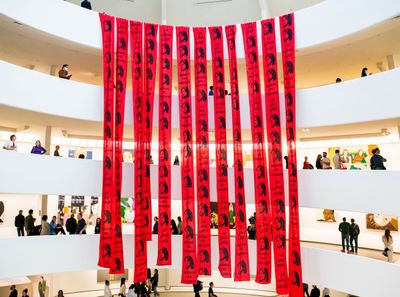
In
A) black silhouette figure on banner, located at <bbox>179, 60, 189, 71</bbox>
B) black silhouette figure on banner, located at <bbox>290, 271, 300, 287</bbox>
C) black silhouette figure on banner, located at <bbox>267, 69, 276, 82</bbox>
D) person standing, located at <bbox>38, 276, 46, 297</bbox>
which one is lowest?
person standing, located at <bbox>38, 276, 46, 297</bbox>

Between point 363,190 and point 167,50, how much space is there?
9.24m

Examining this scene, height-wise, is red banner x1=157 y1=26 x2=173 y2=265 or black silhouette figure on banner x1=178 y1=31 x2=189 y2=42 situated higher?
black silhouette figure on banner x1=178 y1=31 x2=189 y2=42

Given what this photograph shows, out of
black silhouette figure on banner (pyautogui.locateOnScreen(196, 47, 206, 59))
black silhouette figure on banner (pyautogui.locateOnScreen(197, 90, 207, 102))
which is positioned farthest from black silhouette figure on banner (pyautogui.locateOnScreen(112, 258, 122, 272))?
black silhouette figure on banner (pyautogui.locateOnScreen(196, 47, 206, 59))

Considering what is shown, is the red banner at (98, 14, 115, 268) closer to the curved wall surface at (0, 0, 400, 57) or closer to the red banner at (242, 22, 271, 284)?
the curved wall surface at (0, 0, 400, 57)

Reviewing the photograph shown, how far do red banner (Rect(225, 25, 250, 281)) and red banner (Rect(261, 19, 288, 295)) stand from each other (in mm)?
1085

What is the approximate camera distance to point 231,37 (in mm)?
15094

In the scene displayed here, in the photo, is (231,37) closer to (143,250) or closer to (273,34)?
(273,34)

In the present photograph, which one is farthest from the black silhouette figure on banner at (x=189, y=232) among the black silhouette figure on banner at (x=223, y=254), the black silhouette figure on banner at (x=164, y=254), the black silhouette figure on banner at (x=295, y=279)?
the black silhouette figure on banner at (x=295, y=279)

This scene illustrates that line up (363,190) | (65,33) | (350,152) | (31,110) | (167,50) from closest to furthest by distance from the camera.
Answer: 1. (363,190)
2. (31,110)
3. (65,33)
4. (167,50)
5. (350,152)

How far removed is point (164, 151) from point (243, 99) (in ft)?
13.2

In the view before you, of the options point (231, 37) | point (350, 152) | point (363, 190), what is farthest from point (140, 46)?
point (350, 152)

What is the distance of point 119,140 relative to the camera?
1378cm

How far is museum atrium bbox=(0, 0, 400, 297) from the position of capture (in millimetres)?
12297

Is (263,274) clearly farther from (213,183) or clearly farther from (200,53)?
(200,53)
